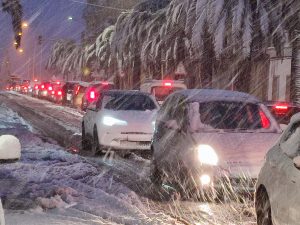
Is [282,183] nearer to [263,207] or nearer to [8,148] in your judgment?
[263,207]

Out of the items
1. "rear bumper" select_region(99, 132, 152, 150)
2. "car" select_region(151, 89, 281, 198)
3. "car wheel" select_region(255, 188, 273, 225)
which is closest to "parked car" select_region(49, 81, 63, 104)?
"rear bumper" select_region(99, 132, 152, 150)

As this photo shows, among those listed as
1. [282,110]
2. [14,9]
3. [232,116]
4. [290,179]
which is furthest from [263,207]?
[14,9]

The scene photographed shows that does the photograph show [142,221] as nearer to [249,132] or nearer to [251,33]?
[249,132]

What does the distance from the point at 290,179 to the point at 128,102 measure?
10.1m

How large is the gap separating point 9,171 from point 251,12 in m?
14.7

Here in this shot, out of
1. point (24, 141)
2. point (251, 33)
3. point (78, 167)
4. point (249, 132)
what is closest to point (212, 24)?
point (251, 33)

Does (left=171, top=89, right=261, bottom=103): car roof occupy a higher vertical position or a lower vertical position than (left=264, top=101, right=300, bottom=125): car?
higher

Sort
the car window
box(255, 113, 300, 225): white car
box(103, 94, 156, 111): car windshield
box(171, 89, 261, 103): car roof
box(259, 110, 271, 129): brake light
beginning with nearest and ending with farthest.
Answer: box(255, 113, 300, 225): white car < the car window < box(259, 110, 271, 129): brake light < box(171, 89, 261, 103): car roof < box(103, 94, 156, 111): car windshield

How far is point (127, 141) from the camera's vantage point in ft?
48.0

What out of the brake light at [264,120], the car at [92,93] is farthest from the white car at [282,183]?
the car at [92,93]

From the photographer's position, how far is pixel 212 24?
930 inches

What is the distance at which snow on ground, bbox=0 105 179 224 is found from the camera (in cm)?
798

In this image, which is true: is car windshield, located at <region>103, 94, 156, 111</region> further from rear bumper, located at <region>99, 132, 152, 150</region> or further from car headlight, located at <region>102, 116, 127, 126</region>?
rear bumper, located at <region>99, 132, 152, 150</region>

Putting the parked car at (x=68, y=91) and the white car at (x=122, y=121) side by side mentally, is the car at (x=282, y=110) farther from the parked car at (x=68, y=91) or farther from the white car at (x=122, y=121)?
the parked car at (x=68, y=91)
